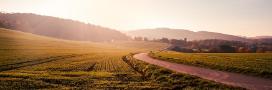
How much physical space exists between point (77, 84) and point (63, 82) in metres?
2.16

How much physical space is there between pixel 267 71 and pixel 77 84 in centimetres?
2540

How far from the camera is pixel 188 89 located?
30.3 meters

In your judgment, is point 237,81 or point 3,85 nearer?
point 3,85

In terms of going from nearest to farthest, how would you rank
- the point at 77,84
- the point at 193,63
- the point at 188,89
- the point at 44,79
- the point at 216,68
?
the point at 188,89 → the point at 77,84 → the point at 44,79 → the point at 216,68 → the point at 193,63

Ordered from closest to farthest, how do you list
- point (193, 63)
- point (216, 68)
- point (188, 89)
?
1. point (188, 89)
2. point (216, 68)
3. point (193, 63)

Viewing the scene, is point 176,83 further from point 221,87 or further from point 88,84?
point 88,84

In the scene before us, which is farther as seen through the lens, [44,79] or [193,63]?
[193,63]

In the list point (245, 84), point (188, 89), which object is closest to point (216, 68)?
point (245, 84)

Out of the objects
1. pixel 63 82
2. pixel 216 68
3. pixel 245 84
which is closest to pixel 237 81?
pixel 245 84

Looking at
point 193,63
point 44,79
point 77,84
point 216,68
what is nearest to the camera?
point 77,84

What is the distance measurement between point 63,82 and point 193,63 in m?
31.4

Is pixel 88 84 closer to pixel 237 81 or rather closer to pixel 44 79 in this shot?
pixel 44 79

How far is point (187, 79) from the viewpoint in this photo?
36500 millimetres

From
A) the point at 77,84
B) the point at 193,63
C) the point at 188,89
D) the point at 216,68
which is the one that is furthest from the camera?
the point at 193,63
